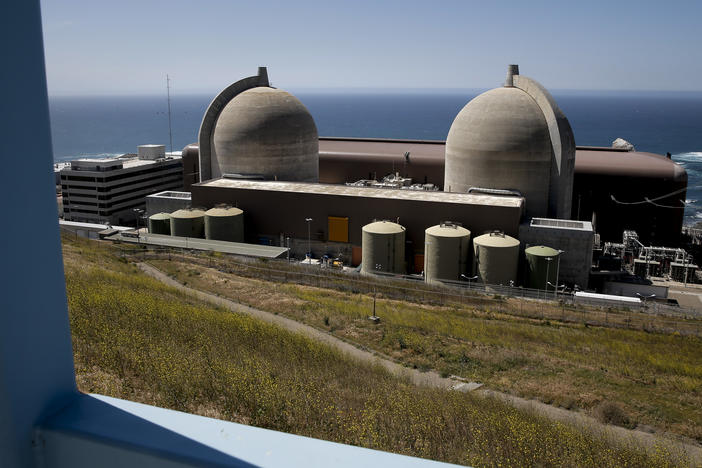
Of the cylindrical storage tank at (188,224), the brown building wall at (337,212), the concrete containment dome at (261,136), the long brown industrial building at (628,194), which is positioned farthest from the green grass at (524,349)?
the long brown industrial building at (628,194)

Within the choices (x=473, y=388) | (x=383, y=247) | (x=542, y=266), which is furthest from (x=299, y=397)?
(x=542, y=266)

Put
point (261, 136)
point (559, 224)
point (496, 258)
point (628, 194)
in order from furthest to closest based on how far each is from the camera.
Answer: point (628, 194) → point (261, 136) → point (559, 224) → point (496, 258)

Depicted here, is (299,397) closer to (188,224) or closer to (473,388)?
(473,388)

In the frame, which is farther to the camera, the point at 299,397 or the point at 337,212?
the point at 337,212

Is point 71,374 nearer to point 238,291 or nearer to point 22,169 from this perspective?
point 22,169

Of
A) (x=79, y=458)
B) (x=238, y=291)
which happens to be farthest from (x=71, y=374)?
(x=238, y=291)

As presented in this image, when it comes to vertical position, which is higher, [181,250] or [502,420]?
[502,420]
